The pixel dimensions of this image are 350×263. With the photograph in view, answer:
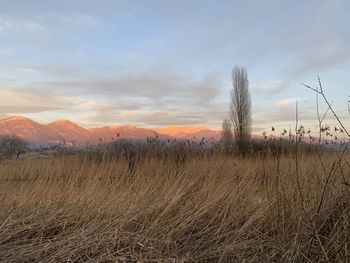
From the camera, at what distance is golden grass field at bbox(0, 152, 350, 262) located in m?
3.40

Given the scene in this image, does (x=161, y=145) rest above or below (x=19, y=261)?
above

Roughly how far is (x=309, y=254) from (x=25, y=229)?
283 cm

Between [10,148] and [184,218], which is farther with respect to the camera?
[10,148]

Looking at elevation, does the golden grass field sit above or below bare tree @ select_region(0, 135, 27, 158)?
below

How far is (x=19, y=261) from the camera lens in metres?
3.49

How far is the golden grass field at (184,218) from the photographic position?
3398mm

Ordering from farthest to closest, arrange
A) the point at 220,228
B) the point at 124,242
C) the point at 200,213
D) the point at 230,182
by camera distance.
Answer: the point at 230,182 → the point at 200,213 → the point at 220,228 → the point at 124,242

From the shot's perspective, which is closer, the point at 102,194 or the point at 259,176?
the point at 102,194

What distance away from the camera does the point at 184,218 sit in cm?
451

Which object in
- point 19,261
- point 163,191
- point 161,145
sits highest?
point 161,145

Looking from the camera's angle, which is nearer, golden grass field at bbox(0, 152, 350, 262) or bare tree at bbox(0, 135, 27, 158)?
golden grass field at bbox(0, 152, 350, 262)

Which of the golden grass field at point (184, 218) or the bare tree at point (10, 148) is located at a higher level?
the bare tree at point (10, 148)

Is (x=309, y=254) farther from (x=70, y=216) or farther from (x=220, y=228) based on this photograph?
(x=70, y=216)

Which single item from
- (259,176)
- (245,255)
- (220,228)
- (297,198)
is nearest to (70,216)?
(220,228)
